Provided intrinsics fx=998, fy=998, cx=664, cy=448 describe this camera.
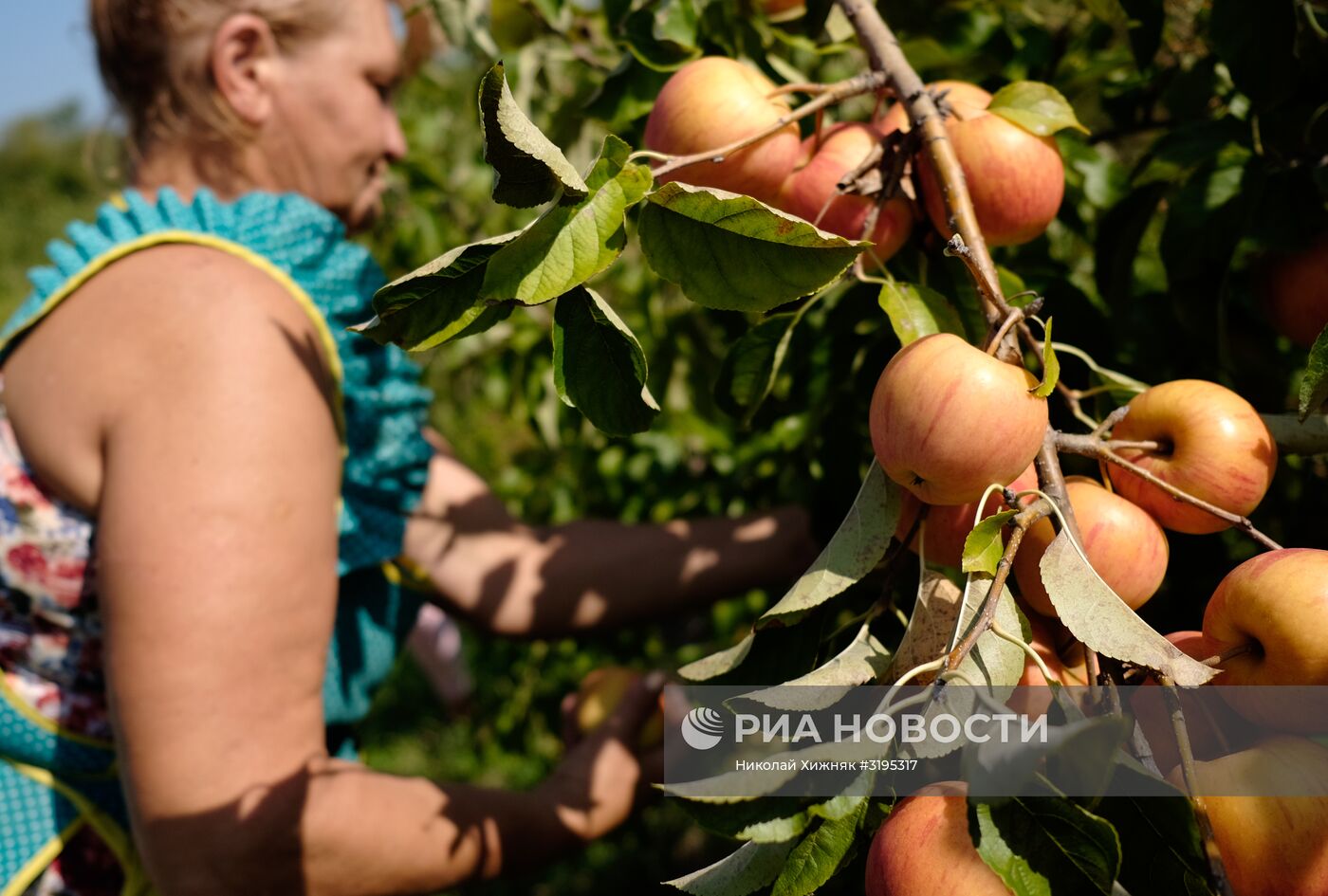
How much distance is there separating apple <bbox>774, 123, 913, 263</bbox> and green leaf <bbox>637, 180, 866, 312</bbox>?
172 millimetres

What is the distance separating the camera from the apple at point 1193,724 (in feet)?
1.84

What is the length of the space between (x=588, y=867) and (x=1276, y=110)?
2.19m

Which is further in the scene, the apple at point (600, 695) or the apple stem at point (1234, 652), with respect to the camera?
the apple at point (600, 695)

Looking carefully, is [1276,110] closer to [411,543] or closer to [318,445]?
[318,445]

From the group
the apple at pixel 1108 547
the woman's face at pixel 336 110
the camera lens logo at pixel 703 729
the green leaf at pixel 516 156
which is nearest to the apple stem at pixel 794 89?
the green leaf at pixel 516 156

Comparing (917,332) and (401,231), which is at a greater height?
(917,332)

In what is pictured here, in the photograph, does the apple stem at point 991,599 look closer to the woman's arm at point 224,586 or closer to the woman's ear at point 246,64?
the woman's arm at point 224,586

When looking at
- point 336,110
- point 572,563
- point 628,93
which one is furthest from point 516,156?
point 572,563

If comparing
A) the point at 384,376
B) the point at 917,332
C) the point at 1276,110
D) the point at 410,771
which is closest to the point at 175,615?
the point at 384,376

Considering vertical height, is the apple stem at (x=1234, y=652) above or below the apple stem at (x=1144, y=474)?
below

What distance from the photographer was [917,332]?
0.68 meters

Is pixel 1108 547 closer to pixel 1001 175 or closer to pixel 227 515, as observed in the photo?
pixel 1001 175

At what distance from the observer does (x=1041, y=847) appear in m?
0.47

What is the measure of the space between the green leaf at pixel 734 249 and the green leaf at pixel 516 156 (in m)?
0.06
